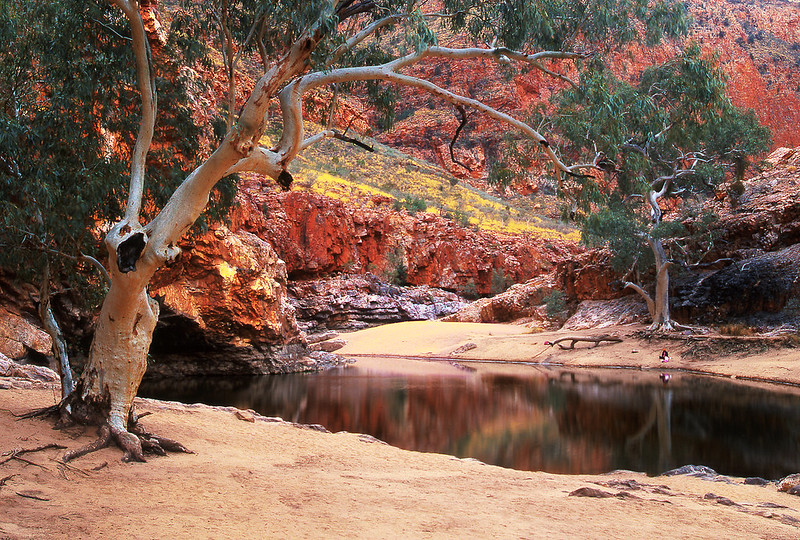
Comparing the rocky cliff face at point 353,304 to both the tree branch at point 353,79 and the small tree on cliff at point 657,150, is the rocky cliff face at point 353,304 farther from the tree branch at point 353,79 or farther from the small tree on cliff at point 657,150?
the tree branch at point 353,79

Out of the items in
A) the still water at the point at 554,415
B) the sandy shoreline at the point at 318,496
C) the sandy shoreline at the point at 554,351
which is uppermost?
the sandy shoreline at the point at 554,351

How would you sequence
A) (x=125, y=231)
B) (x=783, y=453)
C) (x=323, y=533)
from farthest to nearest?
(x=783, y=453)
(x=125, y=231)
(x=323, y=533)

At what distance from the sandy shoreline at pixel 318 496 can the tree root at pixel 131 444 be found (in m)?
0.09

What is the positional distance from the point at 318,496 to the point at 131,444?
187 cm

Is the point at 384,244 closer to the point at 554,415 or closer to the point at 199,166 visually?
the point at 554,415

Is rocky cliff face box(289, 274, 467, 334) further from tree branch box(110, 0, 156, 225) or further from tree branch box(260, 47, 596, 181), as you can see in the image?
tree branch box(110, 0, 156, 225)

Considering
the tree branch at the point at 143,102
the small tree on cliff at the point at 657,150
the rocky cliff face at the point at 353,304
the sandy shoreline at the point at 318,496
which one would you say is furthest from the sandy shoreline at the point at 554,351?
the tree branch at the point at 143,102

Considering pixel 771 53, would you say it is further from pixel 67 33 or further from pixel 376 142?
pixel 67 33

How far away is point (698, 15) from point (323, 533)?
2943 inches

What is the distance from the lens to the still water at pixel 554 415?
8156 millimetres

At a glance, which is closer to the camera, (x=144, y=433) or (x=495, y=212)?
(x=144, y=433)

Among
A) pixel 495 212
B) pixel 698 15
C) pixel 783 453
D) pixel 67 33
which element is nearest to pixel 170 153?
pixel 67 33

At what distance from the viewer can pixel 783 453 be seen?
8242 millimetres

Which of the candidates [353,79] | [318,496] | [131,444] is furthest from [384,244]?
[318,496]
